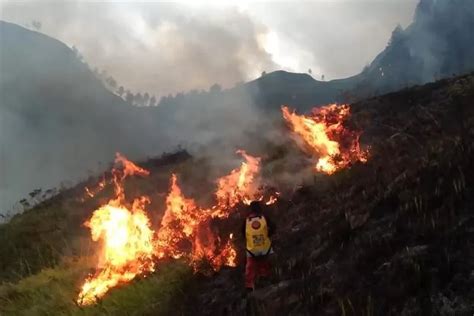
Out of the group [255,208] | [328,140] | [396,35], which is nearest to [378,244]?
[255,208]

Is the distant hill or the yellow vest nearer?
the yellow vest

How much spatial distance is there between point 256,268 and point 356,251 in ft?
5.85

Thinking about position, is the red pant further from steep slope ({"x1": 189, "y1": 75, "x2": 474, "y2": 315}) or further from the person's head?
the person's head

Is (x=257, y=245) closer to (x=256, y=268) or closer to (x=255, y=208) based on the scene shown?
(x=256, y=268)

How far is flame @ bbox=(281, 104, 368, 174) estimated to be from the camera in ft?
45.8

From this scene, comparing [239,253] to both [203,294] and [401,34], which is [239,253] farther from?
[401,34]

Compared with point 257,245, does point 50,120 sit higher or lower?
higher

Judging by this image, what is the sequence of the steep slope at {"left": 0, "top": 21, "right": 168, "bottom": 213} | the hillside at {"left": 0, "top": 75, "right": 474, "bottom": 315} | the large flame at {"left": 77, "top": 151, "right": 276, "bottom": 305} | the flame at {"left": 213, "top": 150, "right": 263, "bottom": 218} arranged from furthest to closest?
the steep slope at {"left": 0, "top": 21, "right": 168, "bottom": 213} < the flame at {"left": 213, "top": 150, "right": 263, "bottom": 218} < the large flame at {"left": 77, "top": 151, "right": 276, "bottom": 305} < the hillside at {"left": 0, "top": 75, "right": 474, "bottom": 315}

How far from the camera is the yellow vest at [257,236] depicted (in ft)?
29.6

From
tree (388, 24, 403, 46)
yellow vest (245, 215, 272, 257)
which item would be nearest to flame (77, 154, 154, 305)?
yellow vest (245, 215, 272, 257)

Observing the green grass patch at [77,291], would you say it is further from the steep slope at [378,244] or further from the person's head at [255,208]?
the person's head at [255,208]

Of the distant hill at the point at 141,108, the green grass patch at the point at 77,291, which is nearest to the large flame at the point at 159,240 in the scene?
the green grass patch at the point at 77,291

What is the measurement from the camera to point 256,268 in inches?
350

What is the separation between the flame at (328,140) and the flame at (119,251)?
16.3ft
